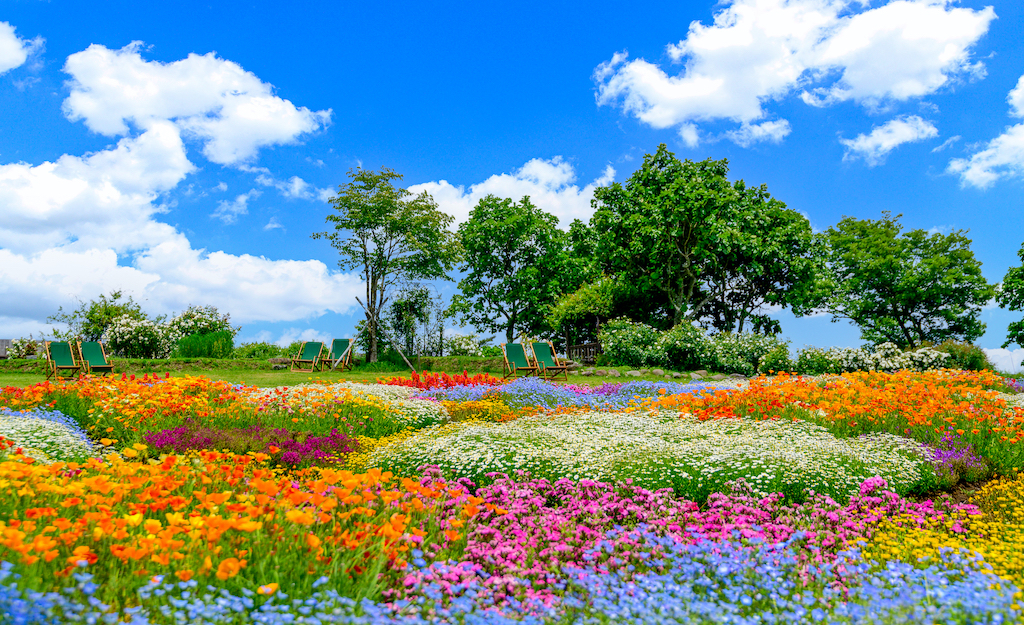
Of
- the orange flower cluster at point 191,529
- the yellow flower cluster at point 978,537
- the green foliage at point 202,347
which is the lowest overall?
the yellow flower cluster at point 978,537

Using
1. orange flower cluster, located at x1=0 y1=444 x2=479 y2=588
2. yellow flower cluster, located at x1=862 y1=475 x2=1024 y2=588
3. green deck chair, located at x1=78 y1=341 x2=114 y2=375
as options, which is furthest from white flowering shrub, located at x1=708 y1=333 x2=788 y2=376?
green deck chair, located at x1=78 y1=341 x2=114 y2=375

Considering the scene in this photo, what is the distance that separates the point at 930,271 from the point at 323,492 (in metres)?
34.3

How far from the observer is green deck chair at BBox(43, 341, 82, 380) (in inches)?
571

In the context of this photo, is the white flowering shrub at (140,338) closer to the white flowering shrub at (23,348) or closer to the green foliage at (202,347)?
the green foliage at (202,347)

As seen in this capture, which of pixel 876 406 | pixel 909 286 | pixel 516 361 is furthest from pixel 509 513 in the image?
pixel 909 286

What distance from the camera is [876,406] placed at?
711 cm

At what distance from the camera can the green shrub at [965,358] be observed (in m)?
19.0

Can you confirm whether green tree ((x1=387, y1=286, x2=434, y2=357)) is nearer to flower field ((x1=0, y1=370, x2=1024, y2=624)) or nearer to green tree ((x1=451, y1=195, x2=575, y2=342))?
green tree ((x1=451, y1=195, x2=575, y2=342))

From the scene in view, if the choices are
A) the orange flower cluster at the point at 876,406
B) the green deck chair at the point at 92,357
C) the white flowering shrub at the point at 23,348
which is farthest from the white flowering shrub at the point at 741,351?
the white flowering shrub at the point at 23,348

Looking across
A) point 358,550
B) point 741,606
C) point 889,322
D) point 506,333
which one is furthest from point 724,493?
point 889,322

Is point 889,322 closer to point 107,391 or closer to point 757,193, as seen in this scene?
point 757,193

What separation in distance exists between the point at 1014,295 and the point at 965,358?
7.85 m

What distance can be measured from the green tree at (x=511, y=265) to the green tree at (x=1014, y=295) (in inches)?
691

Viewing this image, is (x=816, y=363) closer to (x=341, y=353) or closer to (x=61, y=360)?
(x=341, y=353)
